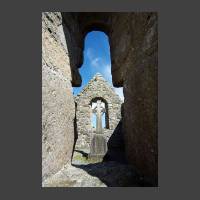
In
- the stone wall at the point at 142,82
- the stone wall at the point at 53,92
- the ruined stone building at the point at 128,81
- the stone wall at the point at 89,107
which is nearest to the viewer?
the stone wall at the point at 142,82

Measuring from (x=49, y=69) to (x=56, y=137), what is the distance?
1.60 meters

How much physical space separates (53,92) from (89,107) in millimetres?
6456

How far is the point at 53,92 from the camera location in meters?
4.31

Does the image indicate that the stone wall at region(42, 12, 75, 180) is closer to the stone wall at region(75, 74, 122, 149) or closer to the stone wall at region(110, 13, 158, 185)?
the stone wall at region(110, 13, 158, 185)

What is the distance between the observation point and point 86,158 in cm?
810

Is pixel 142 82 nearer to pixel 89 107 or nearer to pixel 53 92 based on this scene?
pixel 53 92

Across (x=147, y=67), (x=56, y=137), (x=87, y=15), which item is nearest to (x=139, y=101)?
(x=147, y=67)

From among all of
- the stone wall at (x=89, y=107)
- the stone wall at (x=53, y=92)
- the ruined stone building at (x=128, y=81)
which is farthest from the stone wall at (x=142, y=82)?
the stone wall at (x=89, y=107)

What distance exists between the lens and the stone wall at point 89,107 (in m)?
10.3

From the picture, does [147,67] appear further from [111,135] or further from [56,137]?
[111,135]

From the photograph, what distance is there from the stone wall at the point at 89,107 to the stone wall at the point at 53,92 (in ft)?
16.8

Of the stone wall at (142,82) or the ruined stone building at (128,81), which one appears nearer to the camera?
the stone wall at (142,82)

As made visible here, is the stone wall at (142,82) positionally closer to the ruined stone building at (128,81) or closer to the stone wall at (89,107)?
the ruined stone building at (128,81)

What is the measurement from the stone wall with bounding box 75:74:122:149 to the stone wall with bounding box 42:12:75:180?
5129 mm
